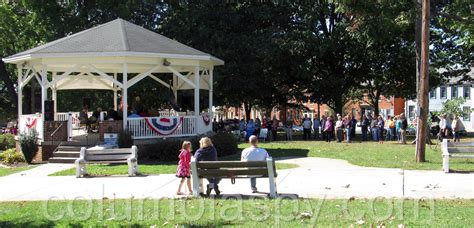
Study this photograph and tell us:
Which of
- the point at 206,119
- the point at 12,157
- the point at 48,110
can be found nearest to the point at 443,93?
the point at 206,119

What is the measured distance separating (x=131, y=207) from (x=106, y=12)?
96.2ft

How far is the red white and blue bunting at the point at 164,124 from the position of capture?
20039 mm

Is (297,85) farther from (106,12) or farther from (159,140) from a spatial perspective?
(159,140)

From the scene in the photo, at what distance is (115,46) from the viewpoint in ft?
64.0

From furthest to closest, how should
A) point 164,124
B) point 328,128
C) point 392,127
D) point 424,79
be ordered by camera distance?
point 392,127 < point 328,128 < point 164,124 < point 424,79

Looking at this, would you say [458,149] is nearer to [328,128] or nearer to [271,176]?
[271,176]

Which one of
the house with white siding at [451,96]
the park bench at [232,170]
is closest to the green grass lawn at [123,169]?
the park bench at [232,170]

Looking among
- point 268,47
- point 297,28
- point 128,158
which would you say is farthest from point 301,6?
point 128,158

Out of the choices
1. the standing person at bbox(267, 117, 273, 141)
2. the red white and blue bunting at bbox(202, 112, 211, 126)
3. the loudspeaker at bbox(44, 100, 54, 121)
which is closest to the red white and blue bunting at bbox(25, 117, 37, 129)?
the loudspeaker at bbox(44, 100, 54, 121)

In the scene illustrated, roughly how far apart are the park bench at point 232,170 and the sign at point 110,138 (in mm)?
9019

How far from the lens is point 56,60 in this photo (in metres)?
19.8

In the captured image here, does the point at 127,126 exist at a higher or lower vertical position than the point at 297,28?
lower

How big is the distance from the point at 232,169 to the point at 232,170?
3.1 inches

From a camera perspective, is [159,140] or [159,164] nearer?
[159,164]
